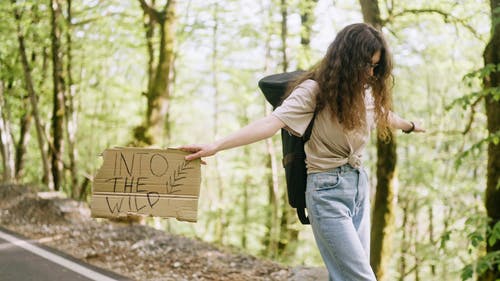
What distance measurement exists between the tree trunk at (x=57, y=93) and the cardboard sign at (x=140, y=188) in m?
8.20

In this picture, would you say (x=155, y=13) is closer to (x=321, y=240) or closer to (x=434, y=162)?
(x=321, y=240)

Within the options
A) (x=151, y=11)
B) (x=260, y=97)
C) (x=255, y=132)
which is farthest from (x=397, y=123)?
(x=260, y=97)

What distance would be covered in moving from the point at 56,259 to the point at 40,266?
0.97 feet

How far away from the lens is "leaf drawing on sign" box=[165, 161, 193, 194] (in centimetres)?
295

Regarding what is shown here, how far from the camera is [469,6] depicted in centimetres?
797

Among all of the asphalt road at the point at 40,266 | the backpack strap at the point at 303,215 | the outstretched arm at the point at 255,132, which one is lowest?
the asphalt road at the point at 40,266

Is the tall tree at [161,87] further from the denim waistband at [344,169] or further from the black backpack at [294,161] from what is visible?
the denim waistband at [344,169]

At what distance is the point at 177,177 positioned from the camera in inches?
118

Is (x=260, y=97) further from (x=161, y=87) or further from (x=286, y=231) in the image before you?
(x=161, y=87)

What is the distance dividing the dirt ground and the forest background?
56.9 inches

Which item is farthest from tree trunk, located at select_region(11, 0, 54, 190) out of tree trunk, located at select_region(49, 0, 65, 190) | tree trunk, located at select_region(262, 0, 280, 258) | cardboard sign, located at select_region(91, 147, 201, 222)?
cardboard sign, located at select_region(91, 147, 201, 222)

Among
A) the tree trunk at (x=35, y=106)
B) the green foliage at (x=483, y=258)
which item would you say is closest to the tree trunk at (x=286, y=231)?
the tree trunk at (x=35, y=106)

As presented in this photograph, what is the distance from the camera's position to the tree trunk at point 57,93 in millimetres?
10367

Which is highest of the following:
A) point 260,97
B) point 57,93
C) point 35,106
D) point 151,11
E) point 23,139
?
point 151,11
